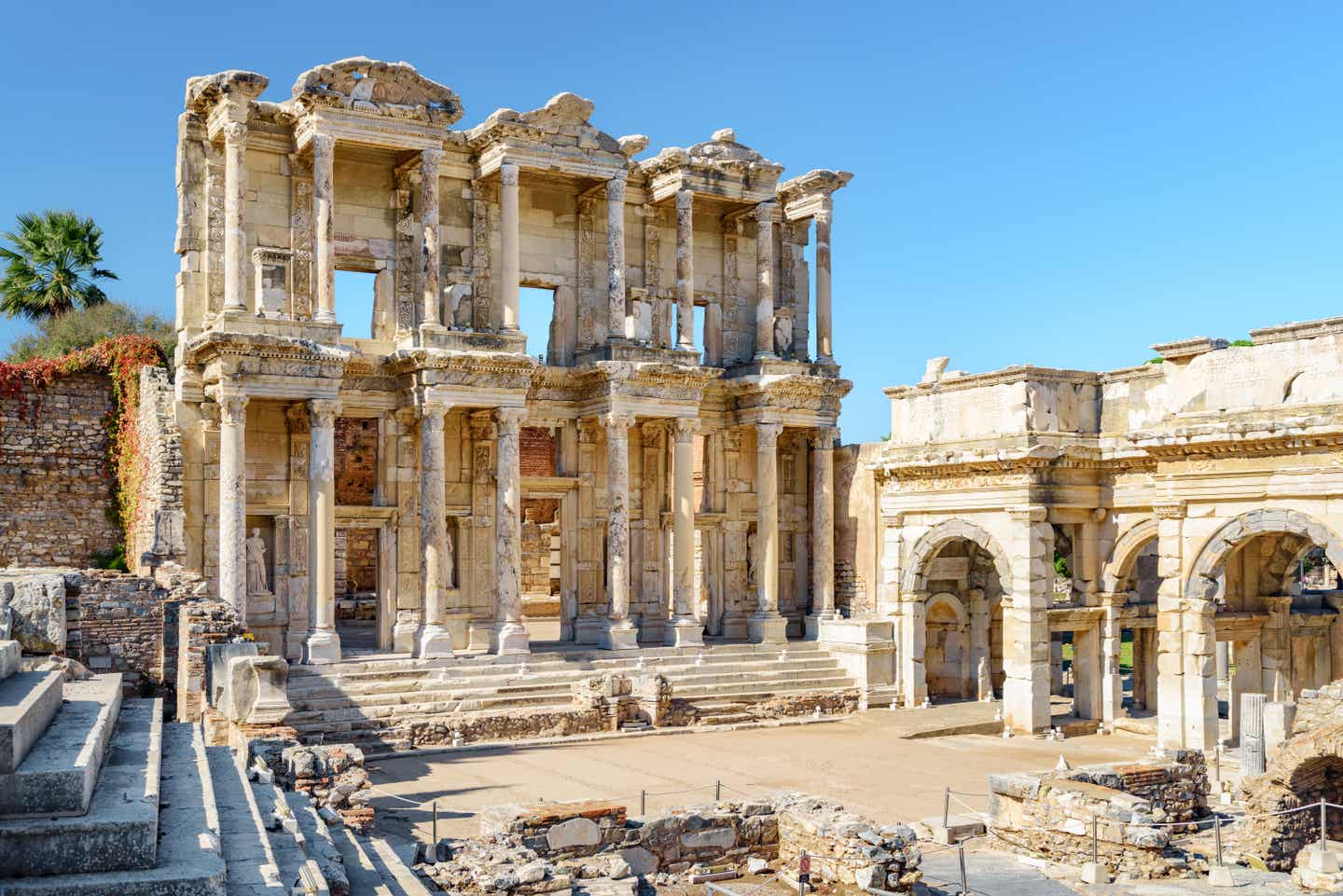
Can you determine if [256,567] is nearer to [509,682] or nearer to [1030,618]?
[509,682]

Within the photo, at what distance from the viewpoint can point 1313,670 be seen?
2509cm

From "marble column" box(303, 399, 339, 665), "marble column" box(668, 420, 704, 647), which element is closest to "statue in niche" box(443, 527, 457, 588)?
"marble column" box(303, 399, 339, 665)

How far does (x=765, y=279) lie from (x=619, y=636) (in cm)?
910

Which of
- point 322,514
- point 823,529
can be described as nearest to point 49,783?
point 322,514

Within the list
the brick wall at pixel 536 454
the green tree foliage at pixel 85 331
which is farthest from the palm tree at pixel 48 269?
the brick wall at pixel 536 454

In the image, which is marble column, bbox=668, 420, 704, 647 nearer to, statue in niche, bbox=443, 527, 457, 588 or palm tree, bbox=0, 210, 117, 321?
statue in niche, bbox=443, 527, 457, 588

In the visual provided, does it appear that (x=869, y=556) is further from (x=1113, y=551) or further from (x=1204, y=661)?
(x=1204, y=661)

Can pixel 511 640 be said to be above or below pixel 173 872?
below

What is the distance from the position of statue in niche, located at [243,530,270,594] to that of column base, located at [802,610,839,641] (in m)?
12.2

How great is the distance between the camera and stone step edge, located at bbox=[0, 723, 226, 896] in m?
6.93

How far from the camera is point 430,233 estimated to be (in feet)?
84.6

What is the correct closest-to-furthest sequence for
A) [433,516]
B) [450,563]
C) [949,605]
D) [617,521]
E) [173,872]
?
[173,872], [433,516], [450,563], [617,521], [949,605]

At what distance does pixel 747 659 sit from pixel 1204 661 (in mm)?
9787

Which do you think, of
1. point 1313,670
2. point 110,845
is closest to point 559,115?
point 1313,670
